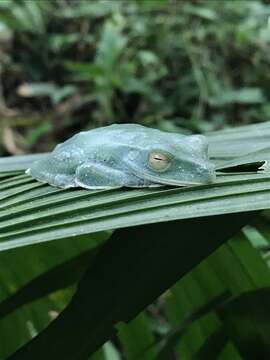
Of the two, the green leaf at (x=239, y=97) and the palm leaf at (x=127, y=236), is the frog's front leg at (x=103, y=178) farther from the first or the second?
the green leaf at (x=239, y=97)

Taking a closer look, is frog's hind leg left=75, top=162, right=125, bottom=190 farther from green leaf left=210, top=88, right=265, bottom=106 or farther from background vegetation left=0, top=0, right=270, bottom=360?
green leaf left=210, top=88, right=265, bottom=106

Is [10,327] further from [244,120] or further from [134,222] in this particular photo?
[244,120]

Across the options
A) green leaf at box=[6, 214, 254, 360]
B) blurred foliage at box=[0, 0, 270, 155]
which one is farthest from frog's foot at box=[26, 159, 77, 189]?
blurred foliage at box=[0, 0, 270, 155]

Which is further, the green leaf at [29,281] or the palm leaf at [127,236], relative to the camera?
the green leaf at [29,281]

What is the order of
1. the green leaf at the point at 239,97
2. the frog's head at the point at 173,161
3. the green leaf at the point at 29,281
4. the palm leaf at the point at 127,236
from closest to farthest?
the palm leaf at the point at 127,236, the frog's head at the point at 173,161, the green leaf at the point at 29,281, the green leaf at the point at 239,97

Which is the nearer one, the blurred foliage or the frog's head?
the frog's head

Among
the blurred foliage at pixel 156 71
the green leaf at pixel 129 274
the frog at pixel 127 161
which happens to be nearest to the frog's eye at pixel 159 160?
the frog at pixel 127 161
